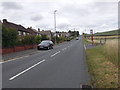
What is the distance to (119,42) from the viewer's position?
12.9m

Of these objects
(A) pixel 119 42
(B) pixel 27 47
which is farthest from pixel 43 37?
(A) pixel 119 42

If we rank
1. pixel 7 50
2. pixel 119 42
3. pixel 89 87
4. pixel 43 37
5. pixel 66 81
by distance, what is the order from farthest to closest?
pixel 43 37, pixel 7 50, pixel 119 42, pixel 66 81, pixel 89 87

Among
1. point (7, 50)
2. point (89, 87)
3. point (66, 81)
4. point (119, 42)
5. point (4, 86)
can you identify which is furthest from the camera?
point (7, 50)

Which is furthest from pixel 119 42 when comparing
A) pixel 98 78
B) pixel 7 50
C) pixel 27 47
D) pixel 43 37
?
pixel 43 37

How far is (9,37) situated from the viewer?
94.5 feet

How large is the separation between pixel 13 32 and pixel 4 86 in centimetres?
2265

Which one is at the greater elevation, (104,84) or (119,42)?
(119,42)

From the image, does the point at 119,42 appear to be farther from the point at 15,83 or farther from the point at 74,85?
the point at 15,83

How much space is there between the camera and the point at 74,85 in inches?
300

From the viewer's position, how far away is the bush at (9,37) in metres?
27.7

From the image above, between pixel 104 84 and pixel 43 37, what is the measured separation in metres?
46.6

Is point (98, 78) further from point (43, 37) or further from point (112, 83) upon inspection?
point (43, 37)

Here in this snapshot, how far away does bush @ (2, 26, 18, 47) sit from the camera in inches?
1089

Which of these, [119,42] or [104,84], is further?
[119,42]
